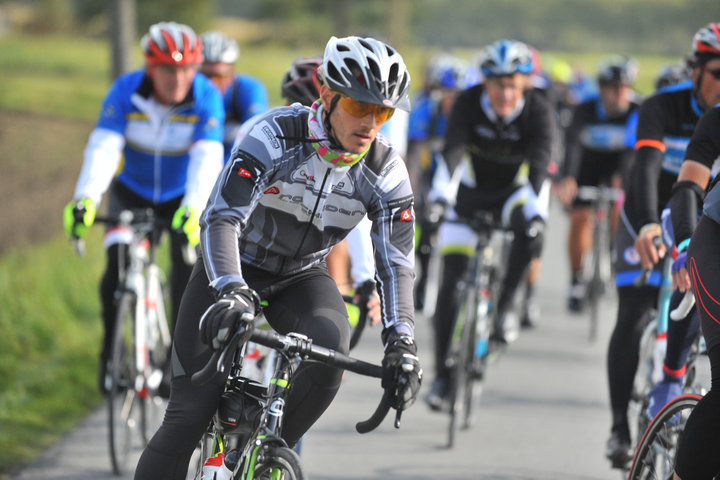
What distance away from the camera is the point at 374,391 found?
7.67 metres

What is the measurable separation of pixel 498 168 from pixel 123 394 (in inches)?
122

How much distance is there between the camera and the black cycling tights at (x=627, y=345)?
5332 millimetres

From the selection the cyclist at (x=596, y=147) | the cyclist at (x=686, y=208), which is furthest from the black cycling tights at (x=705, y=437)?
the cyclist at (x=596, y=147)

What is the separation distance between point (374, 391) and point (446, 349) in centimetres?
97

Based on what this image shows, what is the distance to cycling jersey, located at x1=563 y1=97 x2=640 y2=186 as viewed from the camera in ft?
34.8

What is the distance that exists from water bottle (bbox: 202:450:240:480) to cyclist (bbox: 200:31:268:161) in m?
4.32

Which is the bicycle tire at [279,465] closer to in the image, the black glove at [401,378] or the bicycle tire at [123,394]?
the black glove at [401,378]

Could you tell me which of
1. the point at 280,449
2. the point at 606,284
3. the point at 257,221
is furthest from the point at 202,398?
the point at 606,284

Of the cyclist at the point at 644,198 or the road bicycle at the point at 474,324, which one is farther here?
the road bicycle at the point at 474,324

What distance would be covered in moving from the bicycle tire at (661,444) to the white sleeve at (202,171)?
8.58 ft

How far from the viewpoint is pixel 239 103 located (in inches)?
306

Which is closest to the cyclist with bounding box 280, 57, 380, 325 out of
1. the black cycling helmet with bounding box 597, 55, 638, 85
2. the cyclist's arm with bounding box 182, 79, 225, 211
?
the cyclist's arm with bounding box 182, 79, 225, 211

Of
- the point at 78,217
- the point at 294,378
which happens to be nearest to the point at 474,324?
the point at 78,217

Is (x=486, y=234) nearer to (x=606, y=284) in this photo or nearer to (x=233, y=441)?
(x=233, y=441)
